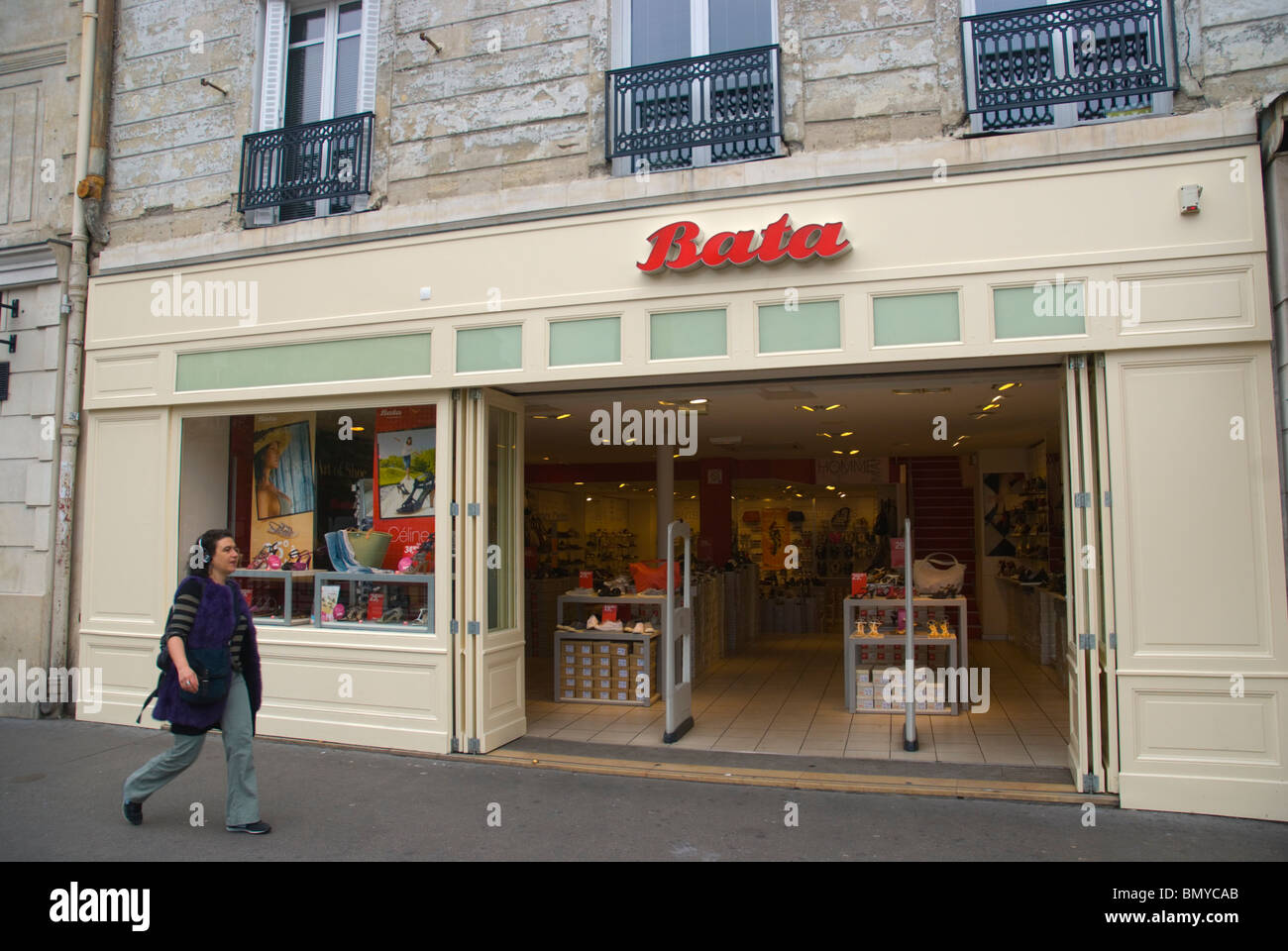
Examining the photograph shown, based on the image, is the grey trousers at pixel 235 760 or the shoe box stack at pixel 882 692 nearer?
the grey trousers at pixel 235 760

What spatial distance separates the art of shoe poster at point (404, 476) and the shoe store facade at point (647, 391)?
28mm

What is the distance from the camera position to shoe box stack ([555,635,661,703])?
888cm

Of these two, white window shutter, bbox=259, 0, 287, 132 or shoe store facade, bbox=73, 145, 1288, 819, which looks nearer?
shoe store facade, bbox=73, 145, 1288, 819

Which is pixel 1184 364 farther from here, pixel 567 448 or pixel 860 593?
pixel 567 448

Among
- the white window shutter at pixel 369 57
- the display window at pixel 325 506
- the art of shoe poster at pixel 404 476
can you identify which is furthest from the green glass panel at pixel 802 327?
the white window shutter at pixel 369 57

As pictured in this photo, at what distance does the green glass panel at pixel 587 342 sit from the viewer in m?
6.57

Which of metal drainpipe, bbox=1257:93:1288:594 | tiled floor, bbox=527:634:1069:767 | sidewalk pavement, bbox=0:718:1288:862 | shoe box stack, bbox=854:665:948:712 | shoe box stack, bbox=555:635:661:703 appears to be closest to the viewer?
sidewalk pavement, bbox=0:718:1288:862

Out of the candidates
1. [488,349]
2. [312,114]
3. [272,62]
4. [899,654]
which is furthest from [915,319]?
[272,62]

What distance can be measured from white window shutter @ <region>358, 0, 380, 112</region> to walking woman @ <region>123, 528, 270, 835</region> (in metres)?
4.55

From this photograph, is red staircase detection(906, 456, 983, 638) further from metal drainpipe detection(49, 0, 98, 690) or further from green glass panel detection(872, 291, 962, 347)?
metal drainpipe detection(49, 0, 98, 690)

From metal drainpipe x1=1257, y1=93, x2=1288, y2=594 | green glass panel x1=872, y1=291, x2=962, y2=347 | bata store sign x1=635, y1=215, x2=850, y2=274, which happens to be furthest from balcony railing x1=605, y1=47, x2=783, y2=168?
metal drainpipe x1=1257, y1=93, x2=1288, y2=594

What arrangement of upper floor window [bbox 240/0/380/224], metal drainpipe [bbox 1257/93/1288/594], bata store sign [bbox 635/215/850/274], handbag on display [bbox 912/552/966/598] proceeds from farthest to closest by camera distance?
handbag on display [bbox 912/552/966/598]
upper floor window [bbox 240/0/380/224]
bata store sign [bbox 635/215/850/274]
metal drainpipe [bbox 1257/93/1288/594]

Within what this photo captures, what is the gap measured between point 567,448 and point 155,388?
690 cm

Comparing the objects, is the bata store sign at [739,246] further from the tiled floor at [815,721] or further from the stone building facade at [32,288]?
the stone building facade at [32,288]
